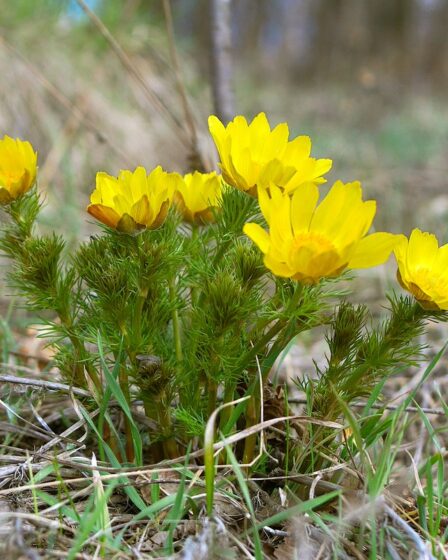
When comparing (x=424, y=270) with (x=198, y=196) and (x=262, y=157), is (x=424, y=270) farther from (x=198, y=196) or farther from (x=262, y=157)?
(x=198, y=196)

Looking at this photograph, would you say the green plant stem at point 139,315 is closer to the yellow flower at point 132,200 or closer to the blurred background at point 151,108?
the yellow flower at point 132,200

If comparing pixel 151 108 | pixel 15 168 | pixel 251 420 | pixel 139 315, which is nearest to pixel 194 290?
pixel 139 315

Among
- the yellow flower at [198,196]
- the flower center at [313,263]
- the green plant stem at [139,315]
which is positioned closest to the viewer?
the flower center at [313,263]

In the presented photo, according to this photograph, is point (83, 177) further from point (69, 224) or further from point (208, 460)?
point (208, 460)

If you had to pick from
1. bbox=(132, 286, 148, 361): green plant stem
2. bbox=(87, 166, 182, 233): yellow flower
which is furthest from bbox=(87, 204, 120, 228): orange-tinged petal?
bbox=(132, 286, 148, 361): green plant stem

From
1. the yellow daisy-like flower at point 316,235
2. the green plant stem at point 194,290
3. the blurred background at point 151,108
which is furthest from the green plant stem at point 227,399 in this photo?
the blurred background at point 151,108

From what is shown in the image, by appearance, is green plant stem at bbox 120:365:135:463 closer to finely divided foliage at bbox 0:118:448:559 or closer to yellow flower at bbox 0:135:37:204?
finely divided foliage at bbox 0:118:448:559
